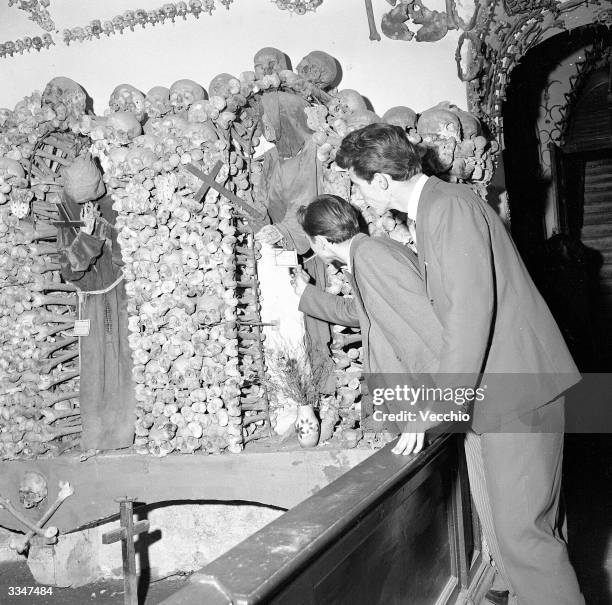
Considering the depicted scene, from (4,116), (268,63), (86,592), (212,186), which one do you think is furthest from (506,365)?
(4,116)

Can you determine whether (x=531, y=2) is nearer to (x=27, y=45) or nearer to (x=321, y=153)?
(x=321, y=153)

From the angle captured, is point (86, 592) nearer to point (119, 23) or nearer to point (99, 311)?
point (99, 311)

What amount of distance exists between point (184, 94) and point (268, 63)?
0.67 metres

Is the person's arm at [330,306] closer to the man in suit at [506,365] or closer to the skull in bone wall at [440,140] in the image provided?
the man in suit at [506,365]

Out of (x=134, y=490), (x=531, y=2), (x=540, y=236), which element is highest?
(x=531, y=2)

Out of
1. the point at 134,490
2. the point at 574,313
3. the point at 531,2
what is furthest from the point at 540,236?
the point at 134,490

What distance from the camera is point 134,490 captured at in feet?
15.2

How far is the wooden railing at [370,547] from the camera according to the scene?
101 centimetres

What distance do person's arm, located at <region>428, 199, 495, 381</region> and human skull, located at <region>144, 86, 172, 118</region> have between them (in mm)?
3627

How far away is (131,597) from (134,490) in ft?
2.39

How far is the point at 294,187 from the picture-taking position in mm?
4508

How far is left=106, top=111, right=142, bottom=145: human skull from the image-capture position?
4.72 m

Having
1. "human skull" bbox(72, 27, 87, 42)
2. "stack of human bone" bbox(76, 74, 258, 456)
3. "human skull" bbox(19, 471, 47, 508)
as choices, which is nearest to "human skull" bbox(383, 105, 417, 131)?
"stack of human bone" bbox(76, 74, 258, 456)

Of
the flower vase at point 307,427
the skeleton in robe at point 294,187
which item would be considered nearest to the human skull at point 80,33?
the skeleton in robe at point 294,187
